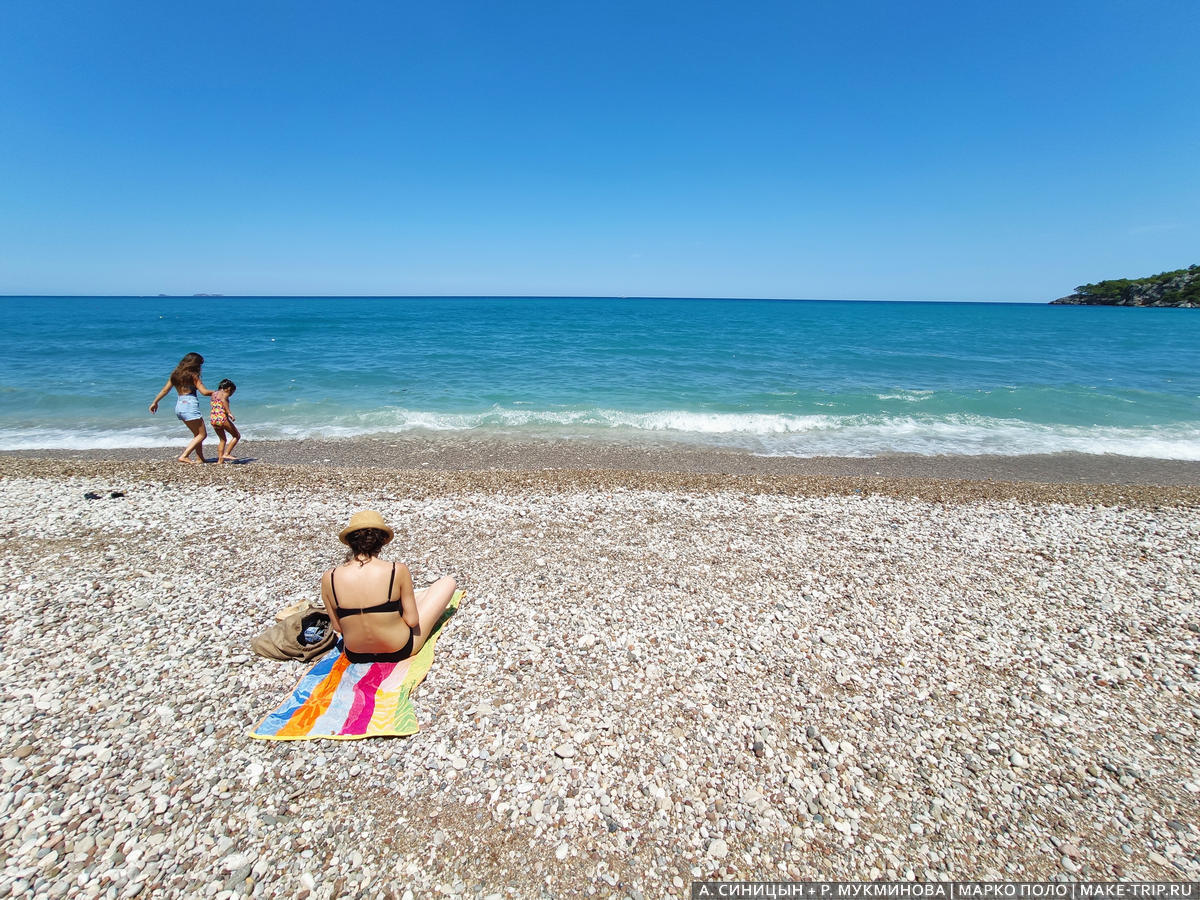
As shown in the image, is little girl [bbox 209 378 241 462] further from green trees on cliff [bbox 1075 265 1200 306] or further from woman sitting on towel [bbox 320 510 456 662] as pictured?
green trees on cliff [bbox 1075 265 1200 306]

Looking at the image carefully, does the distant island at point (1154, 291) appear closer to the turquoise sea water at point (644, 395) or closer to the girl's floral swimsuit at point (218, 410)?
the turquoise sea water at point (644, 395)

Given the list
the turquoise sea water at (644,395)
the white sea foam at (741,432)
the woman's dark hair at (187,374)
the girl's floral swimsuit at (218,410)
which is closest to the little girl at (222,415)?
the girl's floral swimsuit at (218,410)

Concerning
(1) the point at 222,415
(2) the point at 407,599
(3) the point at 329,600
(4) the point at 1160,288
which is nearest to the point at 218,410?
(1) the point at 222,415

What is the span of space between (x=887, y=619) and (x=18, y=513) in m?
12.8

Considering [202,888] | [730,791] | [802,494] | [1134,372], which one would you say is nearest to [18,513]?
[202,888]

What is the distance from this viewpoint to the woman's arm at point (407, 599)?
4.59 meters

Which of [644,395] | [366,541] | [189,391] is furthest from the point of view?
[644,395]

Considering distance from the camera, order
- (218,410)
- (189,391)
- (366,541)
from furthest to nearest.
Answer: (218,410)
(189,391)
(366,541)

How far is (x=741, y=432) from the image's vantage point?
1673 centimetres

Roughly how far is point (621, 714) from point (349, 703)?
2301 millimetres

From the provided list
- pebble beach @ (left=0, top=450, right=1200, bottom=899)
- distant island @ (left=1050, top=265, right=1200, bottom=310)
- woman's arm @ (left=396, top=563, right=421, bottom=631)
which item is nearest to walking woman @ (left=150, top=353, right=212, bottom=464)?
pebble beach @ (left=0, top=450, right=1200, bottom=899)

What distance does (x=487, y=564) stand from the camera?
7.02 meters

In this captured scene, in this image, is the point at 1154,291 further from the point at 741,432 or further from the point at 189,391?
the point at 189,391

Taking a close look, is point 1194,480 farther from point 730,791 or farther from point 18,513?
point 18,513
